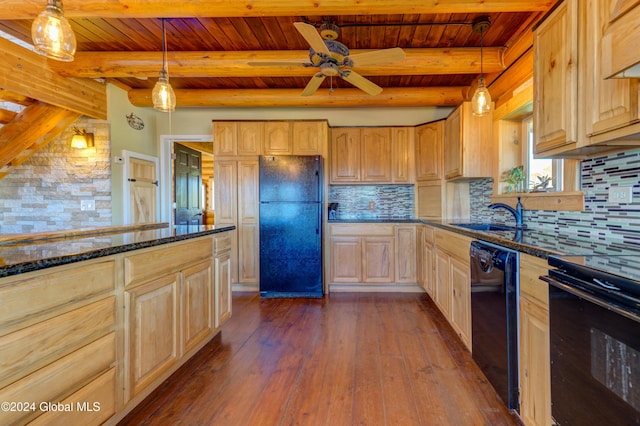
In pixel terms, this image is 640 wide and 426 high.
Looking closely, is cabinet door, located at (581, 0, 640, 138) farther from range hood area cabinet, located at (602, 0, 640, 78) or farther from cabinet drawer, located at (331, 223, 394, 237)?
cabinet drawer, located at (331, 223, 394, 237)

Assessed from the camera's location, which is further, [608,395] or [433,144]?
[433,144]

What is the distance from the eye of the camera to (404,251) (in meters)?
3.87

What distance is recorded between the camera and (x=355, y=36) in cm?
283

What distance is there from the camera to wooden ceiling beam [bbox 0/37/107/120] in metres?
2.62

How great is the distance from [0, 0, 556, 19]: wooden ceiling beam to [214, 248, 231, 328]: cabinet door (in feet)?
5.90

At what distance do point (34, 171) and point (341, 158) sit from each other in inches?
145

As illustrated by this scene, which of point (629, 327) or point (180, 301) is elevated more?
point (629, 327)

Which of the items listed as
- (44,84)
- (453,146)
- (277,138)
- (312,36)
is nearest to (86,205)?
(44,84)

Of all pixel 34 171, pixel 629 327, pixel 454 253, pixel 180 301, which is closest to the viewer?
pixel 629 327

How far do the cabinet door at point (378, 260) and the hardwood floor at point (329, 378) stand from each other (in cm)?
86

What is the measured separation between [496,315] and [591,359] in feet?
2.31

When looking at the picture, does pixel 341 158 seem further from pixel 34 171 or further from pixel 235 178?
pixel 34 171

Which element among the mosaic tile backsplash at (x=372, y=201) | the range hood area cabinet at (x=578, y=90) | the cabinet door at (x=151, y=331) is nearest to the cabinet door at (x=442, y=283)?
the range hood area cabinet at (x=578, y=90)

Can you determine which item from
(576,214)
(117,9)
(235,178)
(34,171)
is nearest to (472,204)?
(576,214)
